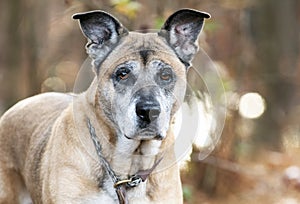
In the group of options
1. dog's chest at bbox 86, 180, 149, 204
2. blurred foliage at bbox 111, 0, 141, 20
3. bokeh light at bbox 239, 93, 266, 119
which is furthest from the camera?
bokeh light at bbox 239, 93, 266, 119

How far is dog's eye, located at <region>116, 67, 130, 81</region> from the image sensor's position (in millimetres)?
5258

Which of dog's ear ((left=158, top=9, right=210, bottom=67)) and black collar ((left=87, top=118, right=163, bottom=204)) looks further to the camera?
dog's ear ((left=158, top=9, right=210, bottom=67))

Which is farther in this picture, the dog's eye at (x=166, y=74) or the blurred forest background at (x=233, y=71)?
the blurred forest background at (x=233, y=71)

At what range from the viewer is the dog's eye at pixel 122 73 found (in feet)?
17.3

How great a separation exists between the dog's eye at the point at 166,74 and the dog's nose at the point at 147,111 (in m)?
0.32

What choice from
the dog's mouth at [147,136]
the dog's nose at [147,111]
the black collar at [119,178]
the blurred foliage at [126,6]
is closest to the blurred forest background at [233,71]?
the blurred foliage at [126,6]

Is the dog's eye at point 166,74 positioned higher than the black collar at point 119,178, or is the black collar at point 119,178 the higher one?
the dog's eye at point 166,74

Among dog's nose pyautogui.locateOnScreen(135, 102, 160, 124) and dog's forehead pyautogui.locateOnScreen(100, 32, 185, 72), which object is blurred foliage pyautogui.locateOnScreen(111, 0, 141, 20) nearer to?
dog's forehead pyautogui.locateOnScreen(100, 32, 185, 72)

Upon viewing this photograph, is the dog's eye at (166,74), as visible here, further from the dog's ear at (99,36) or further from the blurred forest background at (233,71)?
the blurred forest background at (233,71)

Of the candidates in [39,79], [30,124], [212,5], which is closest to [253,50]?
[212,5]

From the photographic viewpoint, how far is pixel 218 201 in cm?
916

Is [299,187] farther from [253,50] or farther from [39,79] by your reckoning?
[39,79]

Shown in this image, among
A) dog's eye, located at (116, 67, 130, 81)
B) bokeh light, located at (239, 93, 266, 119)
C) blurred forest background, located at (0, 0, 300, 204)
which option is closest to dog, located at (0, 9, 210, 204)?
dog's eye, located at (116, 67, 130, 81)

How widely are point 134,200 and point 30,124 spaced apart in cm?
128
